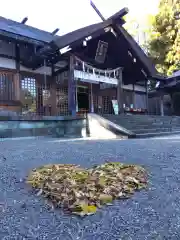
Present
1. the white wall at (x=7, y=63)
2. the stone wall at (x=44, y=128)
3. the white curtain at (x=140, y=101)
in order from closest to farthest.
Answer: the stone wall at (x=44, y=128), the white wall at (x=7, y=63), the white curtain at (x=140, y=101)

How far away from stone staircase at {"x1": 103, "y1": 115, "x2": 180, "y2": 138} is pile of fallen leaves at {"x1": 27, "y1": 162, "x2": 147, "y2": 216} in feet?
20.3

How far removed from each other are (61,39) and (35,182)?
8.62m

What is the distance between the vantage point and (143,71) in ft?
50.7

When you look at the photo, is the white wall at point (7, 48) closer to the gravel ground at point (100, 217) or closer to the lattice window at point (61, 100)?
the lattice window at point (61, 100)

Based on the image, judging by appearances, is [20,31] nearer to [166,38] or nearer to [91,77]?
[91,77]

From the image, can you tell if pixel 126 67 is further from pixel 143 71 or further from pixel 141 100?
pixel 141 100

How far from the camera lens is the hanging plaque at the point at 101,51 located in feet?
43.6

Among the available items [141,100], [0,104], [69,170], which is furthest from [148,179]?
[141,100]

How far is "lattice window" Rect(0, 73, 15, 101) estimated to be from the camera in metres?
10.4

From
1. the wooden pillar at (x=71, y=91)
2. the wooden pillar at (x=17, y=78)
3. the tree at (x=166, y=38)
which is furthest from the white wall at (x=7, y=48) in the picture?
the tree at (x=166, y=38)

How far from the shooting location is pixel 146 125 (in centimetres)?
1116

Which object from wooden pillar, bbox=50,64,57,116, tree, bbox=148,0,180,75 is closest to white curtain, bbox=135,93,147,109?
tree, bbox=148,0,180,75

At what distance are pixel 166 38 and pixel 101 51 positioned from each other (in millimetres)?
9829

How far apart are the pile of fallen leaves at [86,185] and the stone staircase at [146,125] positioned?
6176mm
